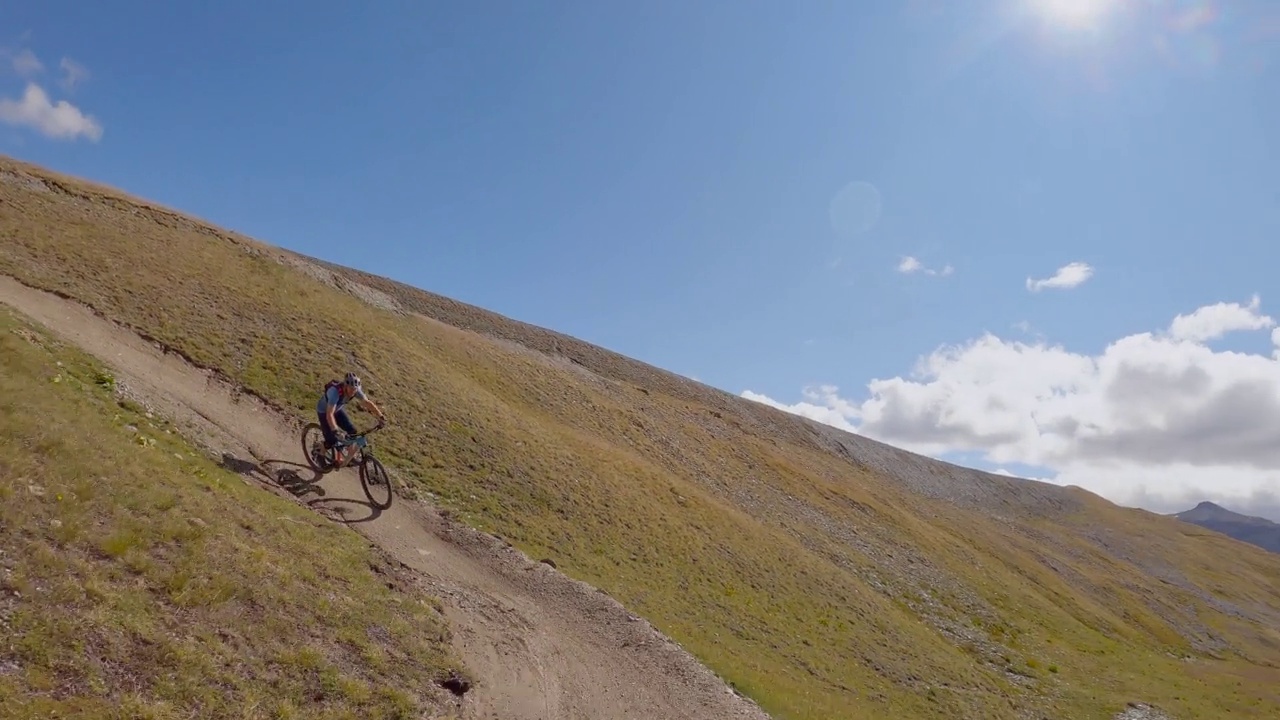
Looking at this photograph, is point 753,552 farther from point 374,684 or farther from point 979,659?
point 374,684

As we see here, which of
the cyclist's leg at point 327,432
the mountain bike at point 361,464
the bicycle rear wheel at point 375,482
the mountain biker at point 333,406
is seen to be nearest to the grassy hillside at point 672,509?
the bicycle rear wheel at point 375,482

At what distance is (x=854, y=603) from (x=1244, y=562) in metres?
138

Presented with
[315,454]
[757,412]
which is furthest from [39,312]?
[757,412]

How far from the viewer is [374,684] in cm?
1013

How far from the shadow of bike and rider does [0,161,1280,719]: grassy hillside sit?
185 inches

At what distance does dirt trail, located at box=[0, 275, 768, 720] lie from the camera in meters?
13.2

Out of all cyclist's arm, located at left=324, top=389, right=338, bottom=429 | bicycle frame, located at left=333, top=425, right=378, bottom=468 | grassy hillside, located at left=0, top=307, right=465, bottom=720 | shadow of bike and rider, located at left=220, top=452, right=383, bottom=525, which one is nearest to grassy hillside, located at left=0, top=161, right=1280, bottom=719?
bicycle frame, located at left=333, top=425, right=378, bottom=468

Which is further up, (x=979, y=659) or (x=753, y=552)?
(x=753, y=552)

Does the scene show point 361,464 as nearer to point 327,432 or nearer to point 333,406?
point 327,432

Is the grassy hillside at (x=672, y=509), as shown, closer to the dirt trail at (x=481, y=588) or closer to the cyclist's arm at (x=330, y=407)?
the dirt trail at (x=481, y=588)

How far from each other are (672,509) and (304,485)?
1904cm

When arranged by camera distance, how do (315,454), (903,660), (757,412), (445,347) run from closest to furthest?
(315,454) → (903,660) → (445,347) → (757,412)

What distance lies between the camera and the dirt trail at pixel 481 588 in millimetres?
13234

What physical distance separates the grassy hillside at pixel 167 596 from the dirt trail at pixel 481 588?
60.6 inches
